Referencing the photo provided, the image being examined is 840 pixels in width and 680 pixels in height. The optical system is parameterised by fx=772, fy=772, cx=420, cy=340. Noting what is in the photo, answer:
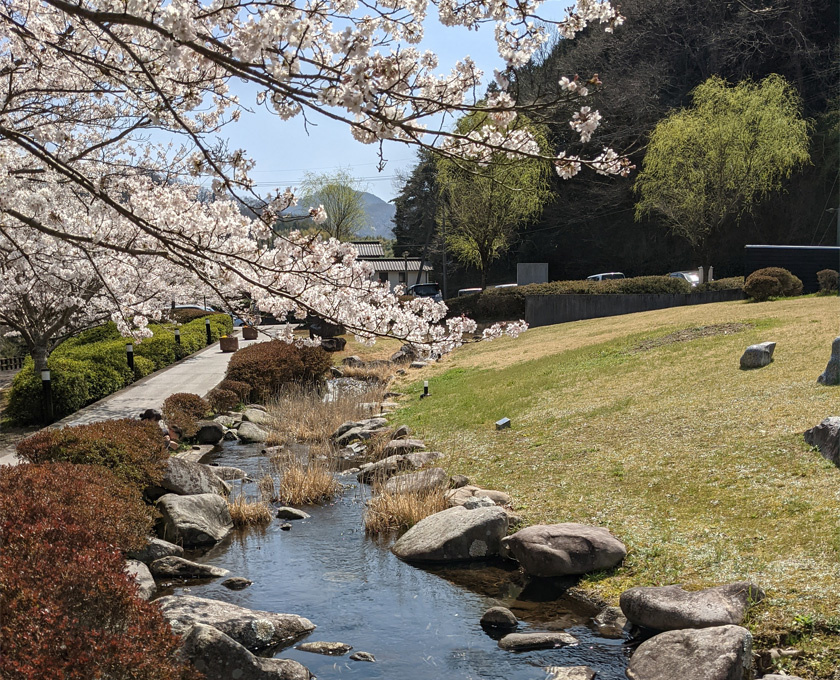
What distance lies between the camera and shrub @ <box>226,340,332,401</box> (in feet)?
61.6

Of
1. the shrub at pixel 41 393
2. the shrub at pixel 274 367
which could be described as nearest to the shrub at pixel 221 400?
the shrub at pixel 274 367

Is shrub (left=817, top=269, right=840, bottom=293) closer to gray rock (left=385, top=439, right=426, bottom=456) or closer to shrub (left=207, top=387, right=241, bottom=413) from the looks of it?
gray rock (left=385, top=439, right=426, bottom=456)

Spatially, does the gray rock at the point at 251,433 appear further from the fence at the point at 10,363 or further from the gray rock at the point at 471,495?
the fence at the point at 10,363

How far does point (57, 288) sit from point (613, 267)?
122ft

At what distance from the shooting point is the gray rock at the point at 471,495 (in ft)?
32.4

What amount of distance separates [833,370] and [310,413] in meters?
9.57

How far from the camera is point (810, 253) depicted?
25.2m

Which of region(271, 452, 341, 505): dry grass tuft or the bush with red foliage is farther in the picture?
Result: region(271, 452, 341, 505): dry grass tuft

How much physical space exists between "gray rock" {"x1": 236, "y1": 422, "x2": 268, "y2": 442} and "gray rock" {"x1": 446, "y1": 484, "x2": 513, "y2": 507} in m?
5.65

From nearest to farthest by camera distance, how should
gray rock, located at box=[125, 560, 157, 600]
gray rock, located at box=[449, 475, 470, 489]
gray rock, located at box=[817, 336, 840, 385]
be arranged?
gray rock, located at box=[125, 560, 157, 600], gray rock, located at box=[817, 336, 840, 385], gray rock, located at box=[449, 475, 470, 489]

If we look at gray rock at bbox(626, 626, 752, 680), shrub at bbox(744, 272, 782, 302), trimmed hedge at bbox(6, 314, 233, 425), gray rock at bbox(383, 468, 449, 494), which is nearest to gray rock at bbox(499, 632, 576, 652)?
gray rock at bbox(626, 626, 752, 680)

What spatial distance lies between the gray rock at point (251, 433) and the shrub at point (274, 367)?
3.09m

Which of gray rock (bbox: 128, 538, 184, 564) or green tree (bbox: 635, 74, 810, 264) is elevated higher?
green tree (bbox: 635, 74, 810, 264)

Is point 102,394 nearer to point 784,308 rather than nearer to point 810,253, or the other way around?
point 784,308
